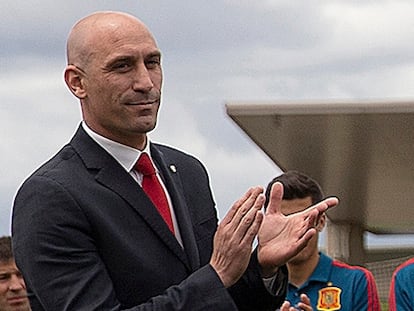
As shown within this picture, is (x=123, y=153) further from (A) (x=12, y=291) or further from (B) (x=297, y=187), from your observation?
(B) (x=297, y=187)

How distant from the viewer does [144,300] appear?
347 centimetres

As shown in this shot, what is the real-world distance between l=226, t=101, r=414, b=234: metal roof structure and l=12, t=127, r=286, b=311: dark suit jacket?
26.5 feet

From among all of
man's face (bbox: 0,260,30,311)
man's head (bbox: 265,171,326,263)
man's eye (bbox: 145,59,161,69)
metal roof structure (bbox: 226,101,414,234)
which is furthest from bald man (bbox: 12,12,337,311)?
metal roof structure (bbox: 226,101,414,234)

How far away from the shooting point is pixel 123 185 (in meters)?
3.55

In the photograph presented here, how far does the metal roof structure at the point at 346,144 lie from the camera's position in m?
11.8

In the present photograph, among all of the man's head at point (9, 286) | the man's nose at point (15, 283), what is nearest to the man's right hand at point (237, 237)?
the man's head at point (9, 286)

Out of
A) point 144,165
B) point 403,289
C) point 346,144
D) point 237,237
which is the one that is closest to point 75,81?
point 144,165

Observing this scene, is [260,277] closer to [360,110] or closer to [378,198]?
[360,110]

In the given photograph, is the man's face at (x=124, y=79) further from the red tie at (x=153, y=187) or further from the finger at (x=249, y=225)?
the finger at (x=249, y=225)

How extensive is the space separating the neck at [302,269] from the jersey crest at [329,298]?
0.14m

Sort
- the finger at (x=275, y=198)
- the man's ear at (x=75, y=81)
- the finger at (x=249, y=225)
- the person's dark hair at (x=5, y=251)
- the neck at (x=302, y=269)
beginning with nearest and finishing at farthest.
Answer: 1. the finger at (x=249, y=225)
2. the man's ear at (x=75, y=81)
3. the finger at (x=275, y=198)
4. the person's dark hair at (x=5, y=251)
5. the neck at (x=302, y=269)

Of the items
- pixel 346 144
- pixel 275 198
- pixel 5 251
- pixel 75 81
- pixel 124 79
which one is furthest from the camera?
pixel 346 144

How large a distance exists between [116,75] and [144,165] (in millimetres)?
304

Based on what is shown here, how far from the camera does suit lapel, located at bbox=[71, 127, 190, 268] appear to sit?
3508 millimetres
